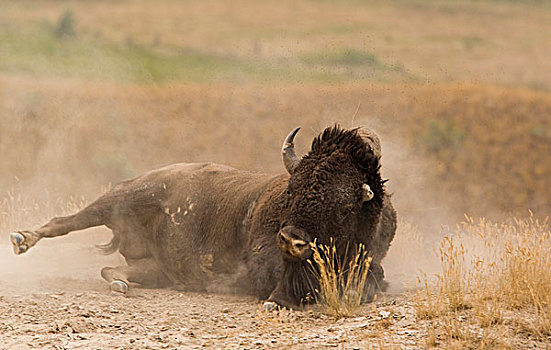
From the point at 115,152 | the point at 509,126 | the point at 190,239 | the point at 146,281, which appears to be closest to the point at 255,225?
the point at 190,239

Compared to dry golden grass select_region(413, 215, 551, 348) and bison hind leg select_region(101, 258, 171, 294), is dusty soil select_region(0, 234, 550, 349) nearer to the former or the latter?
dry golden grass select_region(413, 215, 551, 348)

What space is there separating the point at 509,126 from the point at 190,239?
60.5 feet

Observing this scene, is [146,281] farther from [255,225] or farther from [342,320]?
[342,320]

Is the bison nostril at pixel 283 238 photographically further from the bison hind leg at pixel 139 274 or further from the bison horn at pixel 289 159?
the bison hind leg at pixel 139 274

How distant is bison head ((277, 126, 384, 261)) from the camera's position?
254 inches

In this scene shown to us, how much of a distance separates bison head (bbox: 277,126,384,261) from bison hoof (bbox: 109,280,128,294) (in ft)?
7.28

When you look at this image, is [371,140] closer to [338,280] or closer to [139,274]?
[338,280]

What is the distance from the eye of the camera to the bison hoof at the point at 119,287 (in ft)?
25.3

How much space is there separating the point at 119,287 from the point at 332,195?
9.24 feet

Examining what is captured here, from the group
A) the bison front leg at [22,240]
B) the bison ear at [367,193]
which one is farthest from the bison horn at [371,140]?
the bison front leg at [22,240]

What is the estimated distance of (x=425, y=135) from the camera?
904 inches

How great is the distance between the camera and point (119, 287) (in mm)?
7703

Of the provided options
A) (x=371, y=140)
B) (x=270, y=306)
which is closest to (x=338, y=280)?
(x=270, y=306)

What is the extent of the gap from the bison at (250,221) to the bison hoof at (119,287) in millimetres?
11
